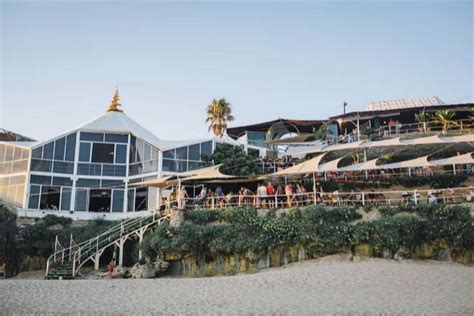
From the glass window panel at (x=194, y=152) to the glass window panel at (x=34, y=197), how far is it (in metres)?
9.70

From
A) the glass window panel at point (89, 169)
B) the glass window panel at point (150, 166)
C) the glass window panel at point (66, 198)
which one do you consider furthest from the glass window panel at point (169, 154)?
the glass window panel at point (66, 198)

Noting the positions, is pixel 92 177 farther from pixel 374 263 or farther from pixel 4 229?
pixel 374 263

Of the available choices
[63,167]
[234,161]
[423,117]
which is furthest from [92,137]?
[423,117]

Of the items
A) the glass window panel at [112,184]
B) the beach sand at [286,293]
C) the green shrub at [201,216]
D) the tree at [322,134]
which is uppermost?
the tree at [322,134]

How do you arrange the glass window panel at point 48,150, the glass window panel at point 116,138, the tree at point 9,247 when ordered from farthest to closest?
1. the glass window panel at point 116,138
2. the glass window panel at point 48,150
3. the tree at point 9,247

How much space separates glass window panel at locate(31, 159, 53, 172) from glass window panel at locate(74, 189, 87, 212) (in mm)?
2348

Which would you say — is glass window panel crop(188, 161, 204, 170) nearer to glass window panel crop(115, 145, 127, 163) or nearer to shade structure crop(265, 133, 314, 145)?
glass window panel crop(115, 145, 127, 163)

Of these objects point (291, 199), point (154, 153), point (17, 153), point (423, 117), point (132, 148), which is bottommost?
point (291, 199)

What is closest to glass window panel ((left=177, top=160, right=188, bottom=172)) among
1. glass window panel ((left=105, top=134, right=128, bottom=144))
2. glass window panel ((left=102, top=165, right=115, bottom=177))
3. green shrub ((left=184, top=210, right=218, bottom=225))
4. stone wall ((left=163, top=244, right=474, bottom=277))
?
glass window panel ((left=105, top=134, right=128, bottom=144))

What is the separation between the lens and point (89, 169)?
97.8 ft

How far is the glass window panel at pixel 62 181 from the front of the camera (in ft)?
95.2

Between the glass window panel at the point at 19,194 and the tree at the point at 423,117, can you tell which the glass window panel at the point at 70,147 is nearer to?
the glass window panel at the point at 19,194

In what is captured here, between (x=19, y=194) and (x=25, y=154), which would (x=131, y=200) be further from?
(x=25, y=154)

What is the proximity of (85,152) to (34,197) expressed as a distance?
426 cm
